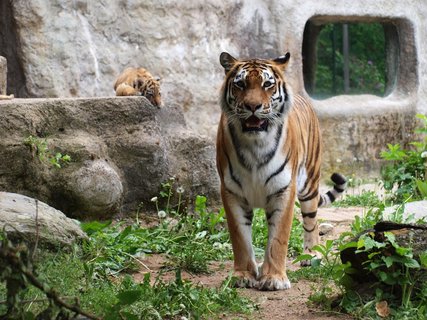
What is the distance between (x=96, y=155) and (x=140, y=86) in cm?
170

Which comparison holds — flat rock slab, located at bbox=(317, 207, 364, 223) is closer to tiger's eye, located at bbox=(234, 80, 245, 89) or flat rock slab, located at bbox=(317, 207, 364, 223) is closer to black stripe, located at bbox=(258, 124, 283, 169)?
black stripe, located at bbox=(258, 124, 283, 169)

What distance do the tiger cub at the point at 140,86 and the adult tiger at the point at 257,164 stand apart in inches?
87.5

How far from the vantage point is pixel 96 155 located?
6176 millimetres

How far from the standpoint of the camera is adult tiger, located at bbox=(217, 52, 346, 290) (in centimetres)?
521

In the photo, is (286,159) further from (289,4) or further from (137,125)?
(289,4)

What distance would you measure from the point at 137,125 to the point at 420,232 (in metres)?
2.86

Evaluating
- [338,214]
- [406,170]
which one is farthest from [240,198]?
[406,170]

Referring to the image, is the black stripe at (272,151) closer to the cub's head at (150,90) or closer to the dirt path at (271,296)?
the dirt path at (271,296)

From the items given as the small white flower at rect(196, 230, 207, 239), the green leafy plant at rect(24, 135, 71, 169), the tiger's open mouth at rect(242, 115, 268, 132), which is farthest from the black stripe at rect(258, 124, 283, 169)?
the green leafy plant at rect(24, 135, 71, 169)

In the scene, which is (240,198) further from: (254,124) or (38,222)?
(38,222)

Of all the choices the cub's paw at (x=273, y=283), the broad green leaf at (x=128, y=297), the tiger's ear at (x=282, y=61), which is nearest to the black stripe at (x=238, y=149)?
the tiger's ear at (x=282, y=61)

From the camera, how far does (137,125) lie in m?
6.57

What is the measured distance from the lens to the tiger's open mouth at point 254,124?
5215 millimetres

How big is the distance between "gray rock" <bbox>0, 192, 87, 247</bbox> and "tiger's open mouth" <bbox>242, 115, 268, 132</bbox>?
1.22m
